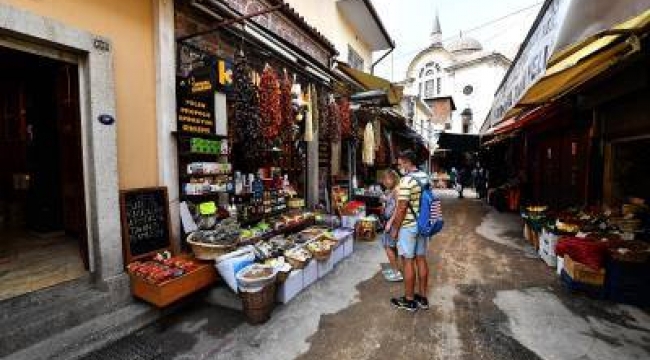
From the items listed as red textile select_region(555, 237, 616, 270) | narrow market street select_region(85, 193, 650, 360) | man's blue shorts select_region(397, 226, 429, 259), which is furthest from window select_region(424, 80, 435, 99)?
man's blue shorts select_region(397, 226, 429, 259)

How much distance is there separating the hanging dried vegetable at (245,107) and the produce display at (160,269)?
6.74ft

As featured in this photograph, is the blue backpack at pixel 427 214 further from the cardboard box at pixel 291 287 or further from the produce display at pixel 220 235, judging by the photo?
the produce display at pixel 220 235

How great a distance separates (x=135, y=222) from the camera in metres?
4.47

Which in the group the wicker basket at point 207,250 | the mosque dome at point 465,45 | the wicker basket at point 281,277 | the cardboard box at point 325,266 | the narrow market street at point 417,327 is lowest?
the narrow market street at point 417,327

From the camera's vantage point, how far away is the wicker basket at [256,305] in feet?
14.1

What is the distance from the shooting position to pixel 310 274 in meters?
5.66

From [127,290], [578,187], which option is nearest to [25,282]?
[127,290]

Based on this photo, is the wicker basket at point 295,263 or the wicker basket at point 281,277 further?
the wicker basket at point 295,263

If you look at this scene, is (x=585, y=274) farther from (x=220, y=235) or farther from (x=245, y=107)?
(x=245, y=107)

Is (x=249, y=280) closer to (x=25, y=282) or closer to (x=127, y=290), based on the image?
(x=127, y=290)

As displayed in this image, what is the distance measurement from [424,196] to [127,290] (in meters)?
4.35

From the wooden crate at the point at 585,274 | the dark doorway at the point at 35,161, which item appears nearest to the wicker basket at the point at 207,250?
the dark doorway at the point at 35,161

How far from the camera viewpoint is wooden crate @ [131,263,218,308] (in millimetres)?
4031

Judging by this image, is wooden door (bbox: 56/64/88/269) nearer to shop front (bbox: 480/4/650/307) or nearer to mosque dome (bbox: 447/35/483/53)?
shop front (bbox: 480/4/650/307)
